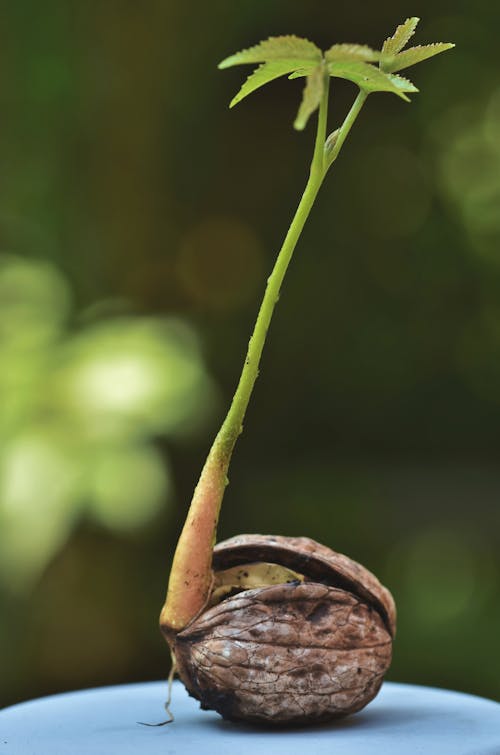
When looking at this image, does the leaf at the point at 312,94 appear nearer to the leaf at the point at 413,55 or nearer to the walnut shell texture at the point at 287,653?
the leaf at the point at 413,55

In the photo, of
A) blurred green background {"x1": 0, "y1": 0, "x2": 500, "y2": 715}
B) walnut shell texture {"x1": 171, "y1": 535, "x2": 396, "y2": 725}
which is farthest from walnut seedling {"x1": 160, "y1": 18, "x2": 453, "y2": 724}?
blurred green background {"x1": 0, "y1": 0, "x2": 500, "y2": 715}

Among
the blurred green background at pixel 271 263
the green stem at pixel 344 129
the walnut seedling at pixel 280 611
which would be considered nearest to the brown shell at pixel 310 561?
the walnut seedling at pixel 280 611

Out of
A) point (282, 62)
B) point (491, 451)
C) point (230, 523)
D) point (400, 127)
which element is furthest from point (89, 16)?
point (282, 62)

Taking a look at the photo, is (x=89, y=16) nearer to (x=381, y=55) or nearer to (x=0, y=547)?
(x=0, y=547)

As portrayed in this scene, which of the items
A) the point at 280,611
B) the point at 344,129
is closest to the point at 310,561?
the point at 280,611

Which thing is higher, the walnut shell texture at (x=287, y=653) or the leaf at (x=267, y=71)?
the leaf at (x=267, y=71)

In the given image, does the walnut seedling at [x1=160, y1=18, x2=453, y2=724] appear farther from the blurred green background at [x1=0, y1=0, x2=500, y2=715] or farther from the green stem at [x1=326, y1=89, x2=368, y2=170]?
the blurred green background at [x1=0, y1=0, x2=500, y2=715]

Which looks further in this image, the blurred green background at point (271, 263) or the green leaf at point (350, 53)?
the blurred green background at point (271, 263)

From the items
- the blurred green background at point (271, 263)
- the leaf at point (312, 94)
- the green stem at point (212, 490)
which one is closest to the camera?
the leaf at point (312, 94)
